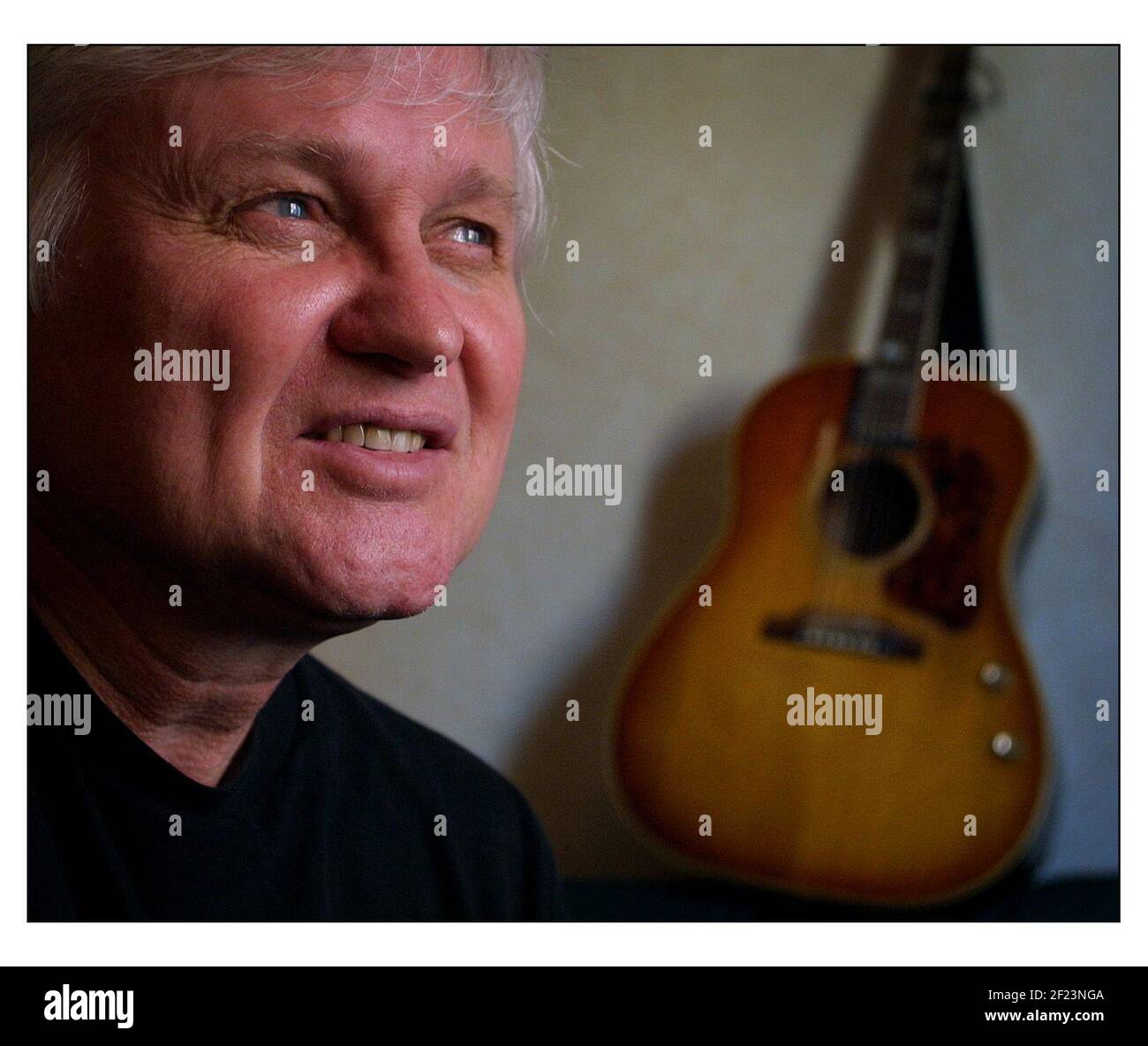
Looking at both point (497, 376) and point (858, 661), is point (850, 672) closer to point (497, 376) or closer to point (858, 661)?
point (858, 661)

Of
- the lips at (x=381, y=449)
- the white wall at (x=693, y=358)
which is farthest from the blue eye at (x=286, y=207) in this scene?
the white wall at (x=693, y=358)

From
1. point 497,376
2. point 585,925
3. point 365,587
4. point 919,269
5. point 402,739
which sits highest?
point 919,269

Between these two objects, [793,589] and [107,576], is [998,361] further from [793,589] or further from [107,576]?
[107,576]

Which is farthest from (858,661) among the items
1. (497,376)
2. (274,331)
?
(274,331)

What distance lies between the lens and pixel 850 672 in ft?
2.82

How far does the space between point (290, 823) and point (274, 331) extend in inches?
11.9

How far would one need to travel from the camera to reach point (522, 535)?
2.67 ft

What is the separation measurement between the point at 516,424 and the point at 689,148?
0.27m

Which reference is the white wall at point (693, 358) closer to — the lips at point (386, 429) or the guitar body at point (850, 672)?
the guitar body at point (850, 672)

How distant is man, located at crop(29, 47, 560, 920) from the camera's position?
596 millimetres

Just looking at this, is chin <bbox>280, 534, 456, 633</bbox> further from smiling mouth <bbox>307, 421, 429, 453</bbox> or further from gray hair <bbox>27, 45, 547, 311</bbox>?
gray hair <bbox>27, 45, 547, 311</bbox>

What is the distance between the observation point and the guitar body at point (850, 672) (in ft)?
2.75
